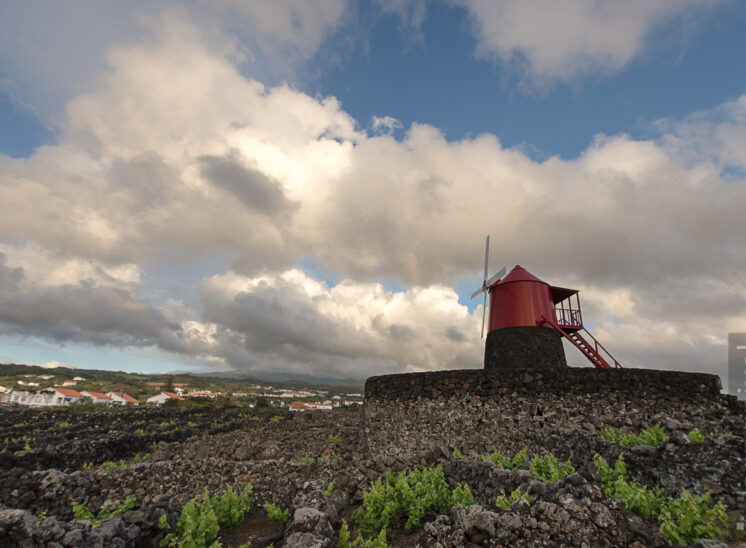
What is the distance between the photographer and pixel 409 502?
8.06 m

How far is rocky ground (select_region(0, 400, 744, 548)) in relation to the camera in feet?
15.5

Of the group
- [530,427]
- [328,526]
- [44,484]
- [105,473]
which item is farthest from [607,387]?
[44,484]

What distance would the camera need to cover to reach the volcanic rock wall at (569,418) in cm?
662

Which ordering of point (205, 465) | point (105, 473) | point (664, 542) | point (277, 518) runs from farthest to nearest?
point (205, 465), point (105, 473), point (277, 518), point (664, 542)

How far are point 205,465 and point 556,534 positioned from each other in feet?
37.5

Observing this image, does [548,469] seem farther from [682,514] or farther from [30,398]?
[30,398]

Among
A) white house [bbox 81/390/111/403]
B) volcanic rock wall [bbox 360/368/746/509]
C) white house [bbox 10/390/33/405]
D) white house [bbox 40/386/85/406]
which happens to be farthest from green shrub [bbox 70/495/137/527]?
white house [bbox 10/390/33/405]

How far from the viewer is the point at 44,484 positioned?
9594 millimetres

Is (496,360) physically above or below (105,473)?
above

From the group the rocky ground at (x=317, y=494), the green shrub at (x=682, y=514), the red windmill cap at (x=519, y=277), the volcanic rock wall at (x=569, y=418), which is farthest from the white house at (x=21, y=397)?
the green shrub at (x=682, y=514)

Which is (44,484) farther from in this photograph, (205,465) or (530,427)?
(530,427)

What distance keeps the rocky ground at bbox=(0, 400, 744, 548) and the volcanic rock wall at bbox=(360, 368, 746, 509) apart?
6 centimetres

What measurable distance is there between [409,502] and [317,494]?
2.21 m

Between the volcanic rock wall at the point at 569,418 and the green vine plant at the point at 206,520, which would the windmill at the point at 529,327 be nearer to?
the volcanic rock wall at the point at 569,418
